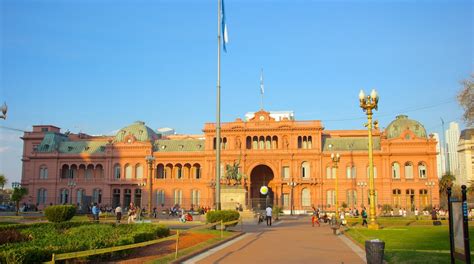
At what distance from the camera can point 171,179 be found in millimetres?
91125

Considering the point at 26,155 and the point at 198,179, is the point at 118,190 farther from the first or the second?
the point at 26,155

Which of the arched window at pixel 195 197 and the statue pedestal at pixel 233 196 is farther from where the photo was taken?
the arched window at pixel 195 197

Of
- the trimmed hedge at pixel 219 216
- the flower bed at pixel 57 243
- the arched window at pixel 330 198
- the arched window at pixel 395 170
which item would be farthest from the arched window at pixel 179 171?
the flower bed at pixel 57 243

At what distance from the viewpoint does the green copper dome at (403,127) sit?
85.0 meters

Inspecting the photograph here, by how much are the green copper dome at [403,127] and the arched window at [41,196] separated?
67.4 m

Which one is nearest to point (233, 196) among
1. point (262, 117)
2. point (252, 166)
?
point (252, 166)

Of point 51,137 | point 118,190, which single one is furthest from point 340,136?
point 51,137

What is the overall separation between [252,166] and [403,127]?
27908 millimetres

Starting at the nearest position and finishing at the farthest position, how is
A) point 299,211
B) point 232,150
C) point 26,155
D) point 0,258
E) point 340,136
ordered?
point 0,258 < point 299,211 < point 232,150 < point 340,136 < point 26,155

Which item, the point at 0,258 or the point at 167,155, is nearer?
the point at 0,258

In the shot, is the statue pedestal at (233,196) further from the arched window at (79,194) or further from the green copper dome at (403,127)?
the arched window at (79,194)

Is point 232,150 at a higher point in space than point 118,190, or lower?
higher

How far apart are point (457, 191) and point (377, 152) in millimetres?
26671

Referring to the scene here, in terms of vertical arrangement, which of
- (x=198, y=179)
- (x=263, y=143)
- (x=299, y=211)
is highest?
(x=263, y=143)
